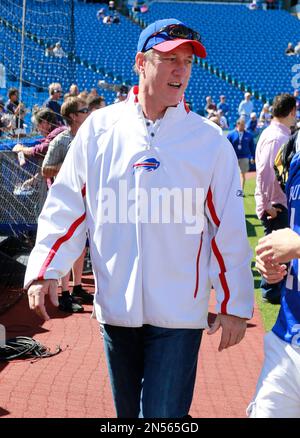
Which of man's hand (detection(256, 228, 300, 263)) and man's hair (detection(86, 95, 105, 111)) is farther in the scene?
man's hair (detection(86, 95, 105, 111))

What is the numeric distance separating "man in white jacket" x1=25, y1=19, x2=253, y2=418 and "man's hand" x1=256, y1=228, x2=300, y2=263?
0.26 meters

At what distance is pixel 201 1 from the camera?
1753 inches

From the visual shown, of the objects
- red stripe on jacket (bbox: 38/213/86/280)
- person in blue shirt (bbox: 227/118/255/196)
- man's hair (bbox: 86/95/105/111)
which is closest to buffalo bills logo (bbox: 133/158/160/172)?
red stripe on jacket (bbox: 38/213/86/280)

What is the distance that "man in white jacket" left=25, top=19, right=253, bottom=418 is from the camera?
2.85m

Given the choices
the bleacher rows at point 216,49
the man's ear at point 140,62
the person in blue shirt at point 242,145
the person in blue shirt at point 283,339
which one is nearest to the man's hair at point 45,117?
the man's ear at point 140,62

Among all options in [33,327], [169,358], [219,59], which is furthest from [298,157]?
[219,59]

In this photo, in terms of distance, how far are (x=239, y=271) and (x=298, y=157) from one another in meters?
0.52

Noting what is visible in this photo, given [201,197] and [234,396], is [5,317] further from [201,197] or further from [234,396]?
[201,197]

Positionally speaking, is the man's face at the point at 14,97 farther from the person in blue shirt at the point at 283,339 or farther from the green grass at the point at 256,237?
the person in blue shirt at the point at 283,339

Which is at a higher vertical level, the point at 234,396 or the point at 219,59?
the point at 234,396

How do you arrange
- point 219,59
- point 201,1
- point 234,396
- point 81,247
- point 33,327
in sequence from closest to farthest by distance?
point 81,247 < point 234,396 < point 33,327 < point 219,59 < point 201,1

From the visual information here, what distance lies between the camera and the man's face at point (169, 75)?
291 cm

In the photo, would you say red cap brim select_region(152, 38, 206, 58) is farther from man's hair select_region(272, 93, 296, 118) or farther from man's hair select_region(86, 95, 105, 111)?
man's hair select_region(86, 95, 105, 111)

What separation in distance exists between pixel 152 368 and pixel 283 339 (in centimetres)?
56
